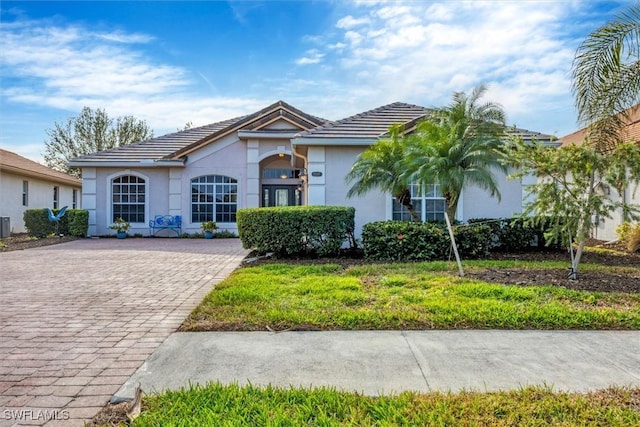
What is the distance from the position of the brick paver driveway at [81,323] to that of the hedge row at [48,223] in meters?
7.29

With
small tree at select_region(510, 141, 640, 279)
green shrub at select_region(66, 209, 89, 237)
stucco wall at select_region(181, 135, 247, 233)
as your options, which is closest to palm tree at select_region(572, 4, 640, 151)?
small tree at select_region(510, 141, 640, 279)

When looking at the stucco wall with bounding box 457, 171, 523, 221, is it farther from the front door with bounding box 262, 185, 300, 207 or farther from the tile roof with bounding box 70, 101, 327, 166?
the front door with bounding box 262, 185, 300, 207

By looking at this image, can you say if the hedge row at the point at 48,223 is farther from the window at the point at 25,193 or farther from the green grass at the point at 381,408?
the green grass at the point at 381,408

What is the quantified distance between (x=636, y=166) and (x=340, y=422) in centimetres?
686

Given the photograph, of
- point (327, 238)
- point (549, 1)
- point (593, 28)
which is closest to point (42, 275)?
point (327, 238)

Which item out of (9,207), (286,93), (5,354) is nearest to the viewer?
(5,354)

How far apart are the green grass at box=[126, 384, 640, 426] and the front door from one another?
15.6 meters

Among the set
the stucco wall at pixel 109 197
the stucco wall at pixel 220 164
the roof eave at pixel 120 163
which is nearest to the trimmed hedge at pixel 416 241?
the stucco wall at pixel 220 164

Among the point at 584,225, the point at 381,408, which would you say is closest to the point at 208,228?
the point at 584,225

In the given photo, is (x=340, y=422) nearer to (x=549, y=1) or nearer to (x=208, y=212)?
(x=549, y=1)

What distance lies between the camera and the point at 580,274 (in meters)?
7.37

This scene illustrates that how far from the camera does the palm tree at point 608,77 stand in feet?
24.2

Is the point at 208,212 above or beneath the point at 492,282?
above

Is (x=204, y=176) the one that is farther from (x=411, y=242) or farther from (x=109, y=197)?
(x=411, y=242)
